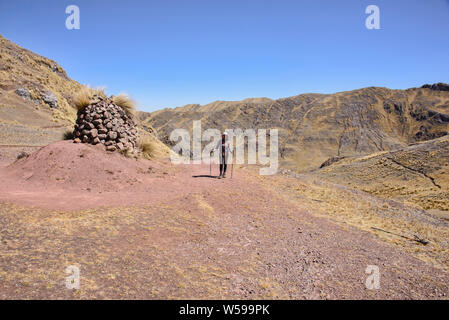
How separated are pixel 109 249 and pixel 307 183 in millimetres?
10681

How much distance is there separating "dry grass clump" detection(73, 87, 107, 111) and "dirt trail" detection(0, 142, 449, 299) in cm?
240

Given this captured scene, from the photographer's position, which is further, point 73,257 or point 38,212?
point 38,212

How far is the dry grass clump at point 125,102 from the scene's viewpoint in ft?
34.9

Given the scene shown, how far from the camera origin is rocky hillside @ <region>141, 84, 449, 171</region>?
5125cm

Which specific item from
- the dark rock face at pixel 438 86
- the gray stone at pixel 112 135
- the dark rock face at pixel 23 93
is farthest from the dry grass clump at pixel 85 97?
the dark rock face at pixel 438 86

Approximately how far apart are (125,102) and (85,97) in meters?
1.51

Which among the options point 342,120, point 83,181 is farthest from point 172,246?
point 342,120

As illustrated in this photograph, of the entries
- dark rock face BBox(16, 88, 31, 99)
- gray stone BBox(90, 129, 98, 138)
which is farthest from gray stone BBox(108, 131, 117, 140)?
dark rock face BBox(16, 88, 31, 99)

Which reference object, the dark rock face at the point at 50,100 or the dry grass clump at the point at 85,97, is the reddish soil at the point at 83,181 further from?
the dark rock face at the point at 50,100

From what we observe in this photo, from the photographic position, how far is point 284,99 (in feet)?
237

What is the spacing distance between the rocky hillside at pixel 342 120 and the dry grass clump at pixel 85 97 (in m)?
37.9

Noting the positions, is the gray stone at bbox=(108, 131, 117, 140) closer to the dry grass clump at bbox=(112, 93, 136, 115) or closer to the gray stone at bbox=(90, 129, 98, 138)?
the gray stone at bbox=(90, 129, 98, 138)
